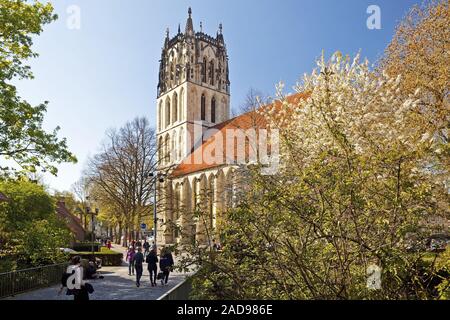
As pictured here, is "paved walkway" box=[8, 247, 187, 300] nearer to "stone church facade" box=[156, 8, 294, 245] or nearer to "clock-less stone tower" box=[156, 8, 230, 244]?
"stone church facade" box=[156, 8, 294, 245]

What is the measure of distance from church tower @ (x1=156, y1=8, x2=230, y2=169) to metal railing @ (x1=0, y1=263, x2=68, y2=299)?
121ft

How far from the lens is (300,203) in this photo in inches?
162

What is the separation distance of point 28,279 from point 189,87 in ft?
139

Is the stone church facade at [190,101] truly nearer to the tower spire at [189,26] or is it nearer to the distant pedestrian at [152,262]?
the tower spire at [189,26]

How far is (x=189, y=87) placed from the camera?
173ft

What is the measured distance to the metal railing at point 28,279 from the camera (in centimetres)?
1164

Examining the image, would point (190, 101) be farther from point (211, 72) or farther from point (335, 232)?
point (335, 232)

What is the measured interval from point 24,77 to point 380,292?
44.4 ft

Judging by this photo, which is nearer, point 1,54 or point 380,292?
point 380,292
